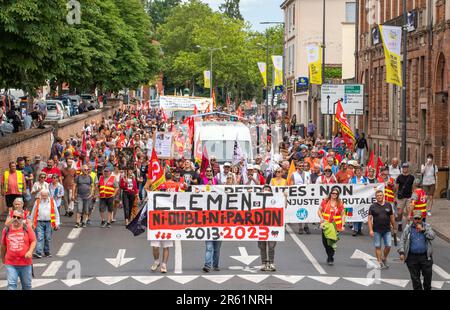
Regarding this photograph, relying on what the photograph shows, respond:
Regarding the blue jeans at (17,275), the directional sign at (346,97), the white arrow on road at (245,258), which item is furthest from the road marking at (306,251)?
the directional sign at (346,97)

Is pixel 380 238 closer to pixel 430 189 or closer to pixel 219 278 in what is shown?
pixel 219 278

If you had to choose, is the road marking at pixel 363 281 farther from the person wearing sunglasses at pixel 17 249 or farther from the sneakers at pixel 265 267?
the person wearing sunglasses at pixel 17 249

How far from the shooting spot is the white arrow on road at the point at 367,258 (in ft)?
74.0

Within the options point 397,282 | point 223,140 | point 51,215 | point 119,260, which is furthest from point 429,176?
point 397,282

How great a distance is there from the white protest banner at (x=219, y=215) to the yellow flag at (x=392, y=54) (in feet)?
52.4

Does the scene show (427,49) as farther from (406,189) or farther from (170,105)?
(170,105)

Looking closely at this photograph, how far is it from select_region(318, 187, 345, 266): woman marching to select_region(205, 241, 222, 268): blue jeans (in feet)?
6.75

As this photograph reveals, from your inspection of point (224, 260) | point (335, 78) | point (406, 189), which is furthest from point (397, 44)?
point (335, 78)

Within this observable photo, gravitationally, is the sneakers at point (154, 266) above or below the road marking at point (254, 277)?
above

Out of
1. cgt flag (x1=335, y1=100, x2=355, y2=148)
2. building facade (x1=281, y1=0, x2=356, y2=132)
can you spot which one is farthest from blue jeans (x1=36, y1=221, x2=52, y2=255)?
building facade (x1=281, y1=0, x2=356, y2=132)

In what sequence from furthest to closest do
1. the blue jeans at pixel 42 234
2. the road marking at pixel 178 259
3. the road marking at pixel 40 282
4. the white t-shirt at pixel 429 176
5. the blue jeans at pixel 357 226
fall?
the white t-shirt at pixel 429 176
the blue jeans at pixel 357 226
the blue jeans at pixel 42 234
the road marking at pixel 178 259
the road marking at pixel 40 282

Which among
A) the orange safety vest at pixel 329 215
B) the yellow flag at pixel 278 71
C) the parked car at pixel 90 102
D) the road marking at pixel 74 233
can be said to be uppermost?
the yellow flag at pixel 278 71

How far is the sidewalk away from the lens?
28.8m

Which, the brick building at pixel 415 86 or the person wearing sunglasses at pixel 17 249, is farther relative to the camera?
the brick building at pixel 415 86
